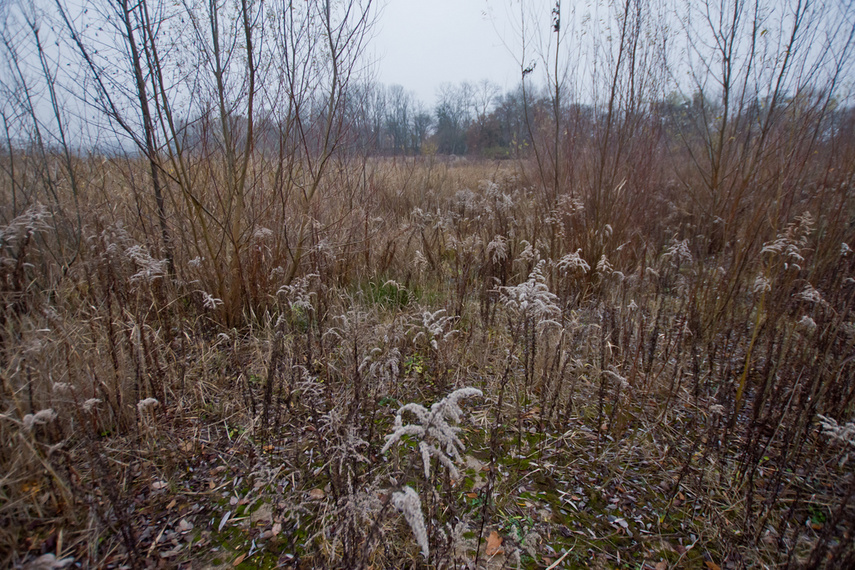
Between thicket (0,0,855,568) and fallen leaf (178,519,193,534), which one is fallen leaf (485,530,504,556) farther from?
fallen leaf (178,519,193,534)

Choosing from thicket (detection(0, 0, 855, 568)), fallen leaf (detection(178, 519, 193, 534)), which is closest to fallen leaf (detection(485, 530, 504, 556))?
thicket (detection(0, 0, 855, 568))

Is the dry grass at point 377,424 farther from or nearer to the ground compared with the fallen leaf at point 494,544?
farther from the ground

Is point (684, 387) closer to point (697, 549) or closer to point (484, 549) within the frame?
point (697, 549)

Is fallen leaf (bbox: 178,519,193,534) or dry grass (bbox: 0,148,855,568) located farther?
fallen leaf (bbox: 178,519,193,534)

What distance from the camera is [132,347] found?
2434 mm

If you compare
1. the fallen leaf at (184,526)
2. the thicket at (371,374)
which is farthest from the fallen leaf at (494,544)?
the fallen leaf at (184,526)

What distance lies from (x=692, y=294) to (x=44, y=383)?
14.6ft

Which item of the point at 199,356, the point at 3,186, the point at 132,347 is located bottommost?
the point at 199,356

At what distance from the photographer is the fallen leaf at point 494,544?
5.26ft

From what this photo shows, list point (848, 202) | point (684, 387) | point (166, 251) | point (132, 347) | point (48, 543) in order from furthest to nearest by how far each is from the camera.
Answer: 1. point (848, 202)
2. point (166, 251)
3. point (684, 387)
4. point (132, 347)
5. point (48, 543)

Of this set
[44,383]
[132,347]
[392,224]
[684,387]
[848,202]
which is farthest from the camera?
Answer: [392,224]

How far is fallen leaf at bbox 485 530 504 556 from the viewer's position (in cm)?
160

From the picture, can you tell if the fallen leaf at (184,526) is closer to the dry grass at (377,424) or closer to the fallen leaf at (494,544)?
the dry grass at (377,424)

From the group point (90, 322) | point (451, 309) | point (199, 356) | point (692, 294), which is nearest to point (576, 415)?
point (451, 309)
